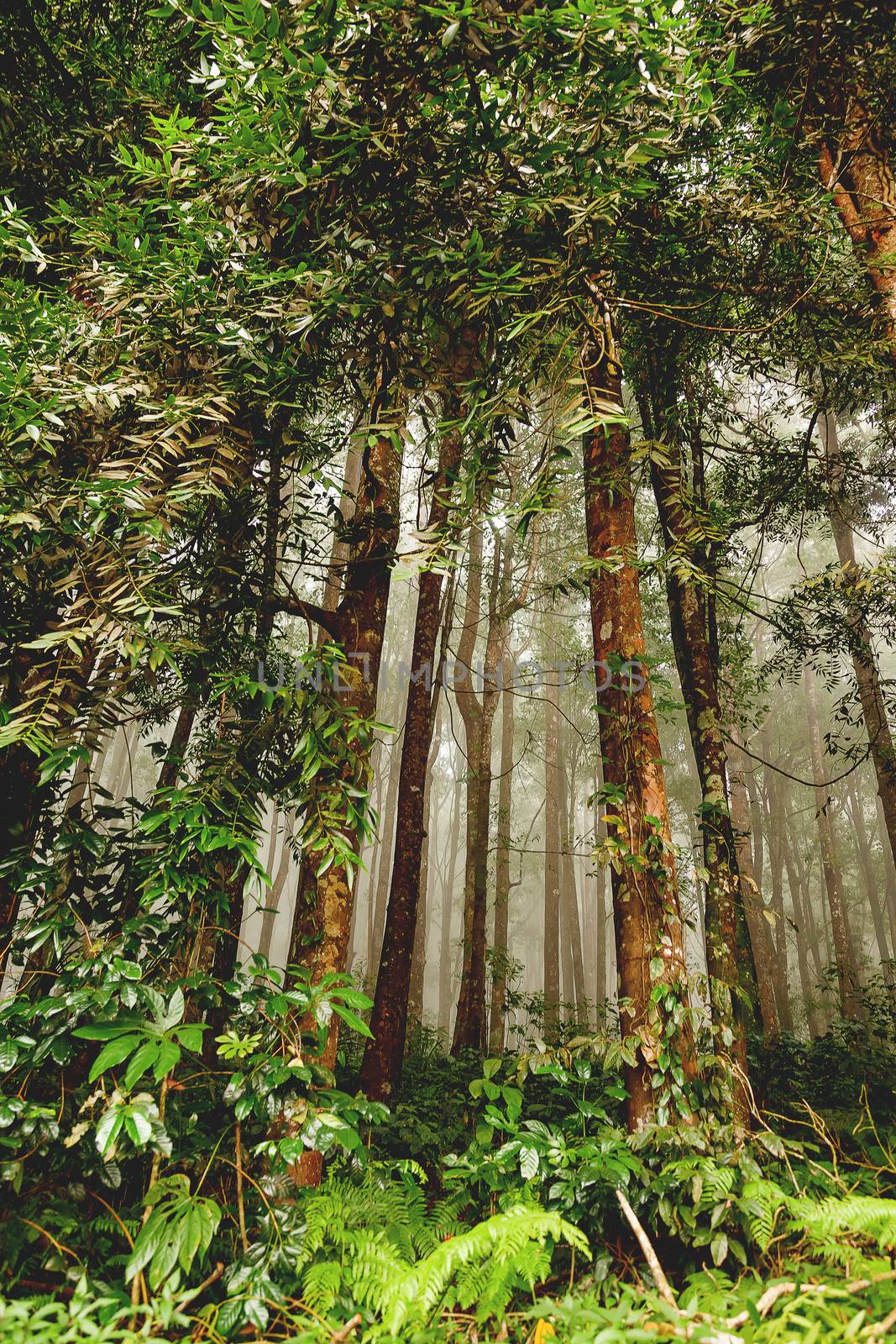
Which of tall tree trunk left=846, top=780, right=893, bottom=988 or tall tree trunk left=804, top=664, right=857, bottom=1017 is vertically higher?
tall tree trunk left=846, top=780, right=893, bottom=988

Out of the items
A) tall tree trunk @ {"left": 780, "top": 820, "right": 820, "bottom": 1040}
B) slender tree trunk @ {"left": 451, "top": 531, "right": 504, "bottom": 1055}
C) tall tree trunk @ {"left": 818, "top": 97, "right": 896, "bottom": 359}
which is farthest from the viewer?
tall tree trunk @ {"left": 780, "top": 820, "right": 820, "bottom": 1040}

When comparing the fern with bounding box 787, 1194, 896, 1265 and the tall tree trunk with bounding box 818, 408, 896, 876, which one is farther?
the tall tree trunk with bounding box 818, 408, 896, 876

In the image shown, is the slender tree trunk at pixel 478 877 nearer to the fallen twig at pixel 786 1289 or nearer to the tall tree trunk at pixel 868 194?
the tall tree trunk at pixel 868 194

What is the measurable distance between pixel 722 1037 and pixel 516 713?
21.6 m

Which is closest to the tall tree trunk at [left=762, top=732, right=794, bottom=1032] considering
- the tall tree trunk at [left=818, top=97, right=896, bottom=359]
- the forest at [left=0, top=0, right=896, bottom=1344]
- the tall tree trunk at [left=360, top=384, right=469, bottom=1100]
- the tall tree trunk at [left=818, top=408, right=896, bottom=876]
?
the tall tree trunk at [left=818, top=408, right=896, bottom=876]

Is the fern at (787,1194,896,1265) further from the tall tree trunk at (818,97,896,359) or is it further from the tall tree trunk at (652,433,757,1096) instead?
the tall tree trunk at (818,97,896,359)

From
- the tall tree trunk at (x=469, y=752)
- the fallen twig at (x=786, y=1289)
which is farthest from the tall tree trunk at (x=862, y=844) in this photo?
the fallen twig at (x=786, y=1289)

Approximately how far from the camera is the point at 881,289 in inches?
133

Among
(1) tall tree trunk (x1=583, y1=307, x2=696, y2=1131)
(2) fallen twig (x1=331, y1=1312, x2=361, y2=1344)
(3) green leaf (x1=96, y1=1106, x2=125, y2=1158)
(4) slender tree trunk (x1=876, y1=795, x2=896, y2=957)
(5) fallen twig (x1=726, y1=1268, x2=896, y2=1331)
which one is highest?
(4) slender tree trunk (x1=876, y1=795, x2=896, y2=957)

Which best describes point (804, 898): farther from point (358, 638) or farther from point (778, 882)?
point (358, 638)

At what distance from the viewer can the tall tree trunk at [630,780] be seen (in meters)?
2.76

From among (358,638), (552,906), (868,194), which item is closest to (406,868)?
(358,638)

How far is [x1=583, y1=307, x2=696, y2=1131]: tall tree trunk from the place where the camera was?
276 cm

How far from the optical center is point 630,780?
3182mm
